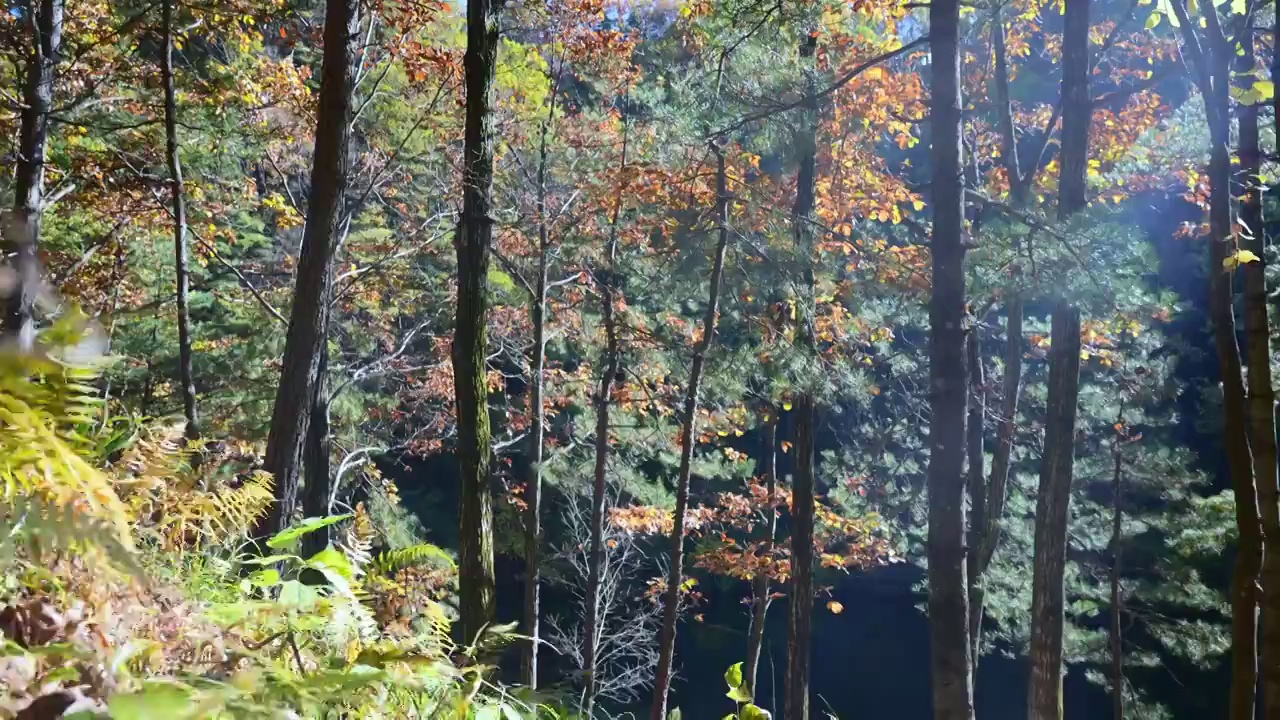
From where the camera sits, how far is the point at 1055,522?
8.80 metres

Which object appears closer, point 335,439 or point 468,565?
point 468,565

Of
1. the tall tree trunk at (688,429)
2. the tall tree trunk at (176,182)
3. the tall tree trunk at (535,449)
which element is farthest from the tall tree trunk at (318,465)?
the tall tree trunk at (688,429)

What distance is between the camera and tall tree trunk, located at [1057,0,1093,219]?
857 cm

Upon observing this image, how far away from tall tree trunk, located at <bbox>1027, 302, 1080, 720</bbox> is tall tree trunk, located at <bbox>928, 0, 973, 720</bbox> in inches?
172

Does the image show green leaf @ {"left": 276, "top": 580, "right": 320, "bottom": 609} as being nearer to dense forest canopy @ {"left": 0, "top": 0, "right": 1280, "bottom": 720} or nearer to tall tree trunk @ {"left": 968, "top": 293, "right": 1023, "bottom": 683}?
dense forest canopy @ {"left": 0, "top": 0, "right": 1280, "bottom": 720}

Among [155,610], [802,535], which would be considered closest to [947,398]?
[155,610]

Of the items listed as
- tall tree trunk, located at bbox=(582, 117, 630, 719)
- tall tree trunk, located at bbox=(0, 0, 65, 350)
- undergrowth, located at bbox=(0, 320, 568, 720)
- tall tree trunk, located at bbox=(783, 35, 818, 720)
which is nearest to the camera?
undergrowth, located at bbox=(0, 320, 568, 720)

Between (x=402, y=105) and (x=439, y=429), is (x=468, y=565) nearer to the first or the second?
(x=402, y=105)

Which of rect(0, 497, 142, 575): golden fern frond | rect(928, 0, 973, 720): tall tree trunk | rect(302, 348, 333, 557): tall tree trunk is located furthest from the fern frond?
rect(302, 348, 333, 557): tall tree trunk

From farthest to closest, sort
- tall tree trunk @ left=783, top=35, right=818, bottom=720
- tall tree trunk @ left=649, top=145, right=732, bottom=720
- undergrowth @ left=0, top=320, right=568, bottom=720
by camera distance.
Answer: tall tree trunk @ left=783, top=35, right=818, bottom=720 → tall tree trunk @ left=649, top=145, right=732, bottom=720 → undergrowth @ left=0, top=320, right=568, bottom=720

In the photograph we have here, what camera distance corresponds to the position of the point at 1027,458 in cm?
1598

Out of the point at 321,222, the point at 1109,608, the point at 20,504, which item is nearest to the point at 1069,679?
the point at 1109,608

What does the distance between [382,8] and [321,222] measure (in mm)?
3503

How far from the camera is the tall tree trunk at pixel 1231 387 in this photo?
5.07 m
